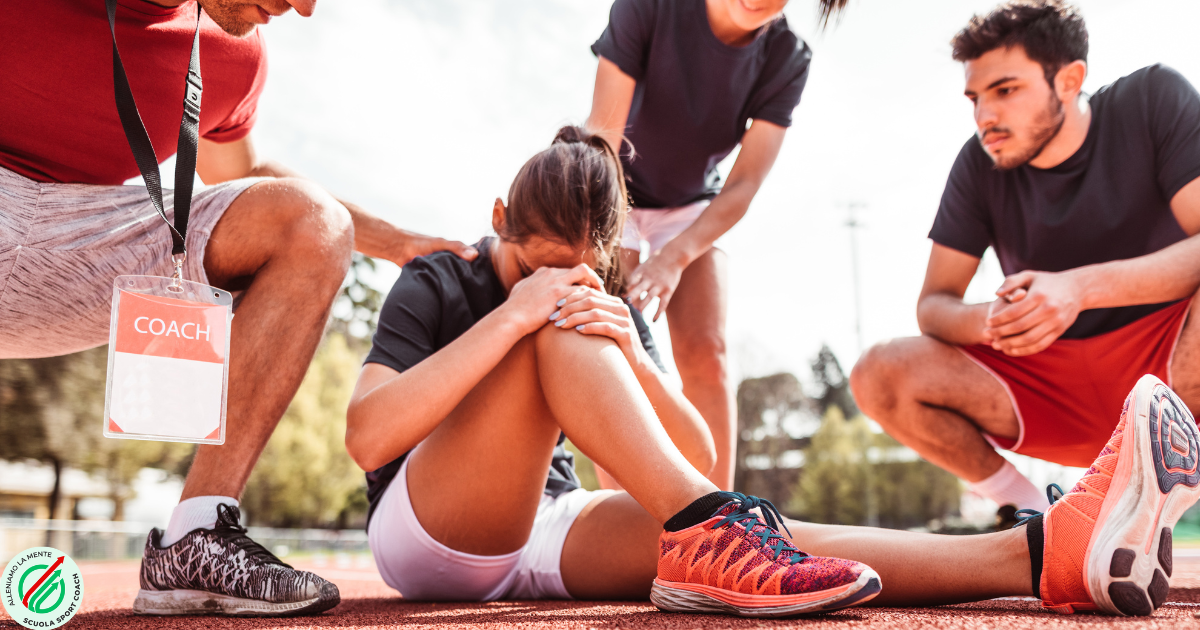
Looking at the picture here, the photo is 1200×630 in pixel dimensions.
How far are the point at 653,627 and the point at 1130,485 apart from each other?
0.94 metres

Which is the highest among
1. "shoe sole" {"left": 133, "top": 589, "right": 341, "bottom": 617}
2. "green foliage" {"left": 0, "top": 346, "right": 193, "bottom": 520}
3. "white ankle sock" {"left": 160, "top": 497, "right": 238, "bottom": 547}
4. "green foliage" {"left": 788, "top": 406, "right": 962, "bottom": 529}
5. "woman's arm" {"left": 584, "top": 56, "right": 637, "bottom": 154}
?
"woman's arm" {"left": 584, "top": 56, "right": 637, "bottom": 154}

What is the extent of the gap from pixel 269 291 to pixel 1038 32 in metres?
2.97

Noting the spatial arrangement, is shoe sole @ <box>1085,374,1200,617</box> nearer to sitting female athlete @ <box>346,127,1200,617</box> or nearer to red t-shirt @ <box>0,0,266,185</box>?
sitting female athlete @ <box>346,127,1200,617</box>

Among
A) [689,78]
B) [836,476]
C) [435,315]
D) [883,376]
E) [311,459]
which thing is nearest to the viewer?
[435,315]

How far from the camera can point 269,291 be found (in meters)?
1.83

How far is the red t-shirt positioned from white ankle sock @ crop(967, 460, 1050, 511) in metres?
2.91

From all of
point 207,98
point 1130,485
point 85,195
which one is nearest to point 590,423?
point 1130,485

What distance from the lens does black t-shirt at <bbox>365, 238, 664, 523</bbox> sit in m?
1.94

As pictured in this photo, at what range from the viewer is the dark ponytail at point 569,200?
76.0 inches

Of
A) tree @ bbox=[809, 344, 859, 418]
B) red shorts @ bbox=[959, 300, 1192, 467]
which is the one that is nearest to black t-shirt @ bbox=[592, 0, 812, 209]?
red shorts @ bbox=[959, 300, 1192, 467]

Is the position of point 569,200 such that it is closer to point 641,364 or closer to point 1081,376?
point 641,364

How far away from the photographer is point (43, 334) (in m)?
1.83

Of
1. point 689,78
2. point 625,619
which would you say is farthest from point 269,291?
point 689,78

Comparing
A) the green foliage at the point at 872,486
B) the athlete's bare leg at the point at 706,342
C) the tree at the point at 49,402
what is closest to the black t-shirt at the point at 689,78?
the athlete's bare leg at the point at 706,342
